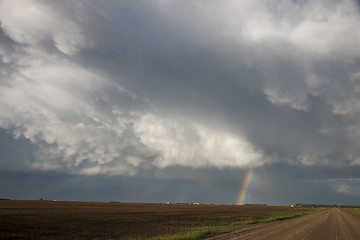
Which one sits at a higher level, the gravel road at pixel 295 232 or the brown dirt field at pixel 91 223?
the gravel road at pixel 295 232

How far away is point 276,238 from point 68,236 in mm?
21052

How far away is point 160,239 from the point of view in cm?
2431

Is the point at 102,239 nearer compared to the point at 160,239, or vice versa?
the point at 160,239

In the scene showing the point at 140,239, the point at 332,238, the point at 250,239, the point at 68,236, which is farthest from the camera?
the point at 68,236

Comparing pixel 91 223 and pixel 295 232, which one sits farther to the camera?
pixel 91 223

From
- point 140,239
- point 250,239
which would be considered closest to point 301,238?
point 250,239

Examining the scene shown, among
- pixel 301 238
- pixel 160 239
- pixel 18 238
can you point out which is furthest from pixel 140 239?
pixel 301 238

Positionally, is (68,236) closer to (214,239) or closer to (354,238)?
(214,239)

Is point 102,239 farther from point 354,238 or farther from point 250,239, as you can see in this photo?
point 354,238

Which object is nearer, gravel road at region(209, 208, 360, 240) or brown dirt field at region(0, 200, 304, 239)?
gravel road at region(209, 208, 360, 240)

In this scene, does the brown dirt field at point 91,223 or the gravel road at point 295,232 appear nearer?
the gravel road at point 295,232

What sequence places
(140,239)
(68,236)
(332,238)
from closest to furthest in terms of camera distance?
1. (332,238)
2. (140,239)
3. (68,236)

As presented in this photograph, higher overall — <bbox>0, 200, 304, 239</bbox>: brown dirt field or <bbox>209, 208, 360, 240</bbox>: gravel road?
<bbox>209, 208, 360, 240</bbox>: gravel road

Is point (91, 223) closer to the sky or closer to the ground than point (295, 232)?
closer to the ground
